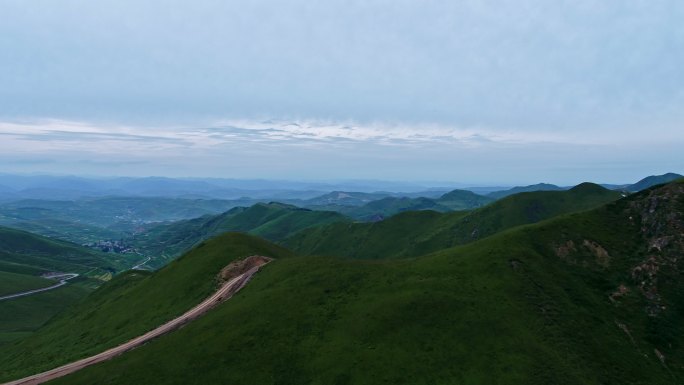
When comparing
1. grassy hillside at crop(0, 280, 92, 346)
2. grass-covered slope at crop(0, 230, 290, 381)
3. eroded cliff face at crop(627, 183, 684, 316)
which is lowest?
grassy hillside at crop(0, 280, 92, 346)

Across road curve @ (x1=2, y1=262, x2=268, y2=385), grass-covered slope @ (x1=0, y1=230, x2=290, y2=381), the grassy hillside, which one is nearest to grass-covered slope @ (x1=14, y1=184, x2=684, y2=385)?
road curve @ (x1=2, y1=262, x2=268, y2=385)

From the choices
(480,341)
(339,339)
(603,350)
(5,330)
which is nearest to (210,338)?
(339,339)

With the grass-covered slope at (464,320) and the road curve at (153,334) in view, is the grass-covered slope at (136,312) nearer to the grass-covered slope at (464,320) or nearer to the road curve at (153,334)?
the road curve at (153,334)

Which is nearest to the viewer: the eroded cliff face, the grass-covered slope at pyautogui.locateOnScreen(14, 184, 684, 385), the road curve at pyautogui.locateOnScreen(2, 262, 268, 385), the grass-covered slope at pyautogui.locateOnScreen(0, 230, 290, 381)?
the grass-covered slope at pyautogui.locateOnScreen(14, 184, 684, 385)

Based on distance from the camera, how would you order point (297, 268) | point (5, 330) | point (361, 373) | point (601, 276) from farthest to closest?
1. point (5, 330)
2. point (297, 268)
3. point (601, 276)
4. point (361, 373)

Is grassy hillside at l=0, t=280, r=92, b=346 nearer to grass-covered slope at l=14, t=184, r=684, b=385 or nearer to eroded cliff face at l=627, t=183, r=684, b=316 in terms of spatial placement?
grass-covered slope at l=14, t=184, r=684, b=385

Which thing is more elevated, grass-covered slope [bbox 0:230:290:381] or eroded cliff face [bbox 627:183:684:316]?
Result: eroded cliff face [bbox 627:183:684:316]

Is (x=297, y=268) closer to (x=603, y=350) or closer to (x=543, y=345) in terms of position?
(x=543, y=345)
